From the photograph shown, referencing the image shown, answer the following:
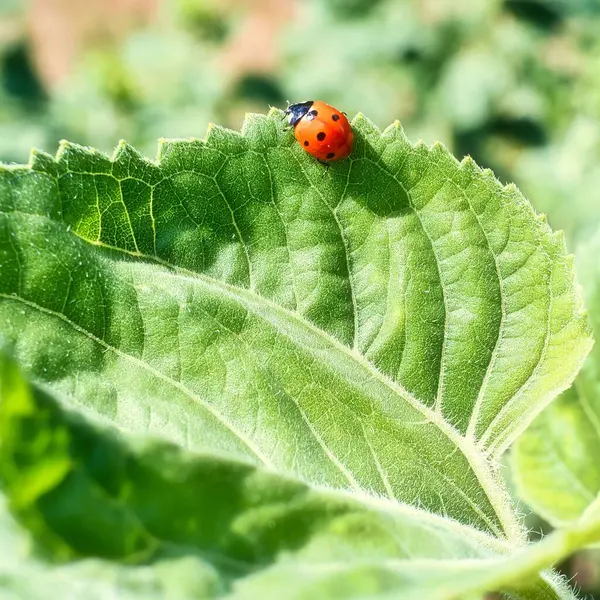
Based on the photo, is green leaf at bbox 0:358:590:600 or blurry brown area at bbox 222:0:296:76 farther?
blurry brown area at bbox 222:0:296:76

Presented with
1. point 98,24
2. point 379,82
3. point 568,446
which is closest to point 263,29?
point 98,24

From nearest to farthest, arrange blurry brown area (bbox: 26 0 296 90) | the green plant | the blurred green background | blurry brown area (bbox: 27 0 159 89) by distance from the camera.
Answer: the green plant
the blurred green background
blurry brown area (bbox: 26 0 296 90)
blurry brown area (bbox: 27 0 159 89)

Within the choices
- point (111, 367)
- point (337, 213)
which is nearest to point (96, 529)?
point (111, 367)

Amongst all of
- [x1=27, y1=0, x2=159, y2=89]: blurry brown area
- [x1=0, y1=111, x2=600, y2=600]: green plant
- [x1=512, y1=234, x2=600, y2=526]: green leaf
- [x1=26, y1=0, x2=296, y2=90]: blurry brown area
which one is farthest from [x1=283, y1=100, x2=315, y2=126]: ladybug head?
[x1=27, y1=0, x2=159, y2=89]: blurry brown area

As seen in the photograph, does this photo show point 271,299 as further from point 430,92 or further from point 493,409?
point 430,92

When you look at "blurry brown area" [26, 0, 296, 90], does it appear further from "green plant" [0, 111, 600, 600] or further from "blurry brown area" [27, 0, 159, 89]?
"green plant" [0, 111, 600, 600]

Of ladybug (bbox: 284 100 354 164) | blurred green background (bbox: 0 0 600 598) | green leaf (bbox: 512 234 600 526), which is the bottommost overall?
green leaf (bbox: 512 234 600 526)
